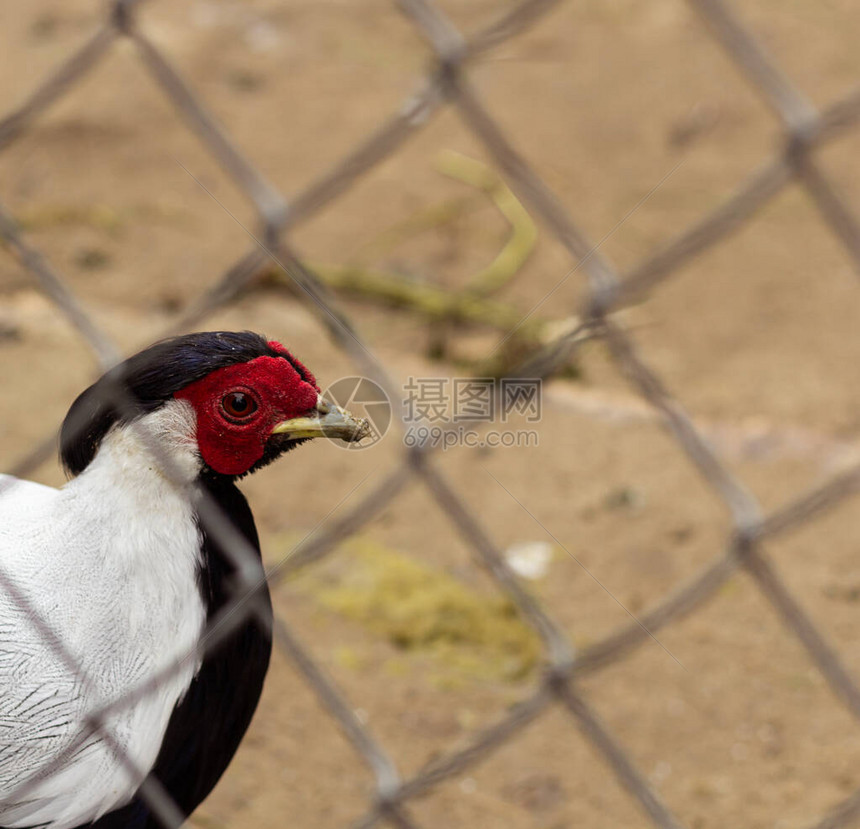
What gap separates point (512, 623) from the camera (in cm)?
291

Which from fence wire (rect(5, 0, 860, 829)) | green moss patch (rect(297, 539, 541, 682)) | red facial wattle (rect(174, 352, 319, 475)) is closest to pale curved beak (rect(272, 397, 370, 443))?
red facial wattle (rect(174, 352, 319, 475))

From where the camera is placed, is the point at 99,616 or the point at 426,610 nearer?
the point at 99,616

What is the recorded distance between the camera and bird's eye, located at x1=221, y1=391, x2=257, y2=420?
5.66ft

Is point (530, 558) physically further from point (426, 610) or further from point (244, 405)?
point (244, 405)

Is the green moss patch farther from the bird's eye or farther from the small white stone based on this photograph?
the bird's eye

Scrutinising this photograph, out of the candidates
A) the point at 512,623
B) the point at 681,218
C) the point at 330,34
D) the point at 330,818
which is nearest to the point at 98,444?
the point at 330,818

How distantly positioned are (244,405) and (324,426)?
0.12 m

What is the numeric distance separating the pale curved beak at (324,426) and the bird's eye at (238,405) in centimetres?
5

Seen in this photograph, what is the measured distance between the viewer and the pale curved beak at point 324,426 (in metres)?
1.77

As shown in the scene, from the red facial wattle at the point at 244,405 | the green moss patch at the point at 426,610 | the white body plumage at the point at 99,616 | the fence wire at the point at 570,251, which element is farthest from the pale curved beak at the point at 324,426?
the green moss patch at the point at 426,610

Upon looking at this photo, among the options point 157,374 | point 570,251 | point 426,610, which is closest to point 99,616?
point 157,374

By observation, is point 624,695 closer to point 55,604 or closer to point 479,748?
point 55,604

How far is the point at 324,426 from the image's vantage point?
177 centimetres

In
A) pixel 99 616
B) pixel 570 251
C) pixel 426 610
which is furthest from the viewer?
pixel 426 610
